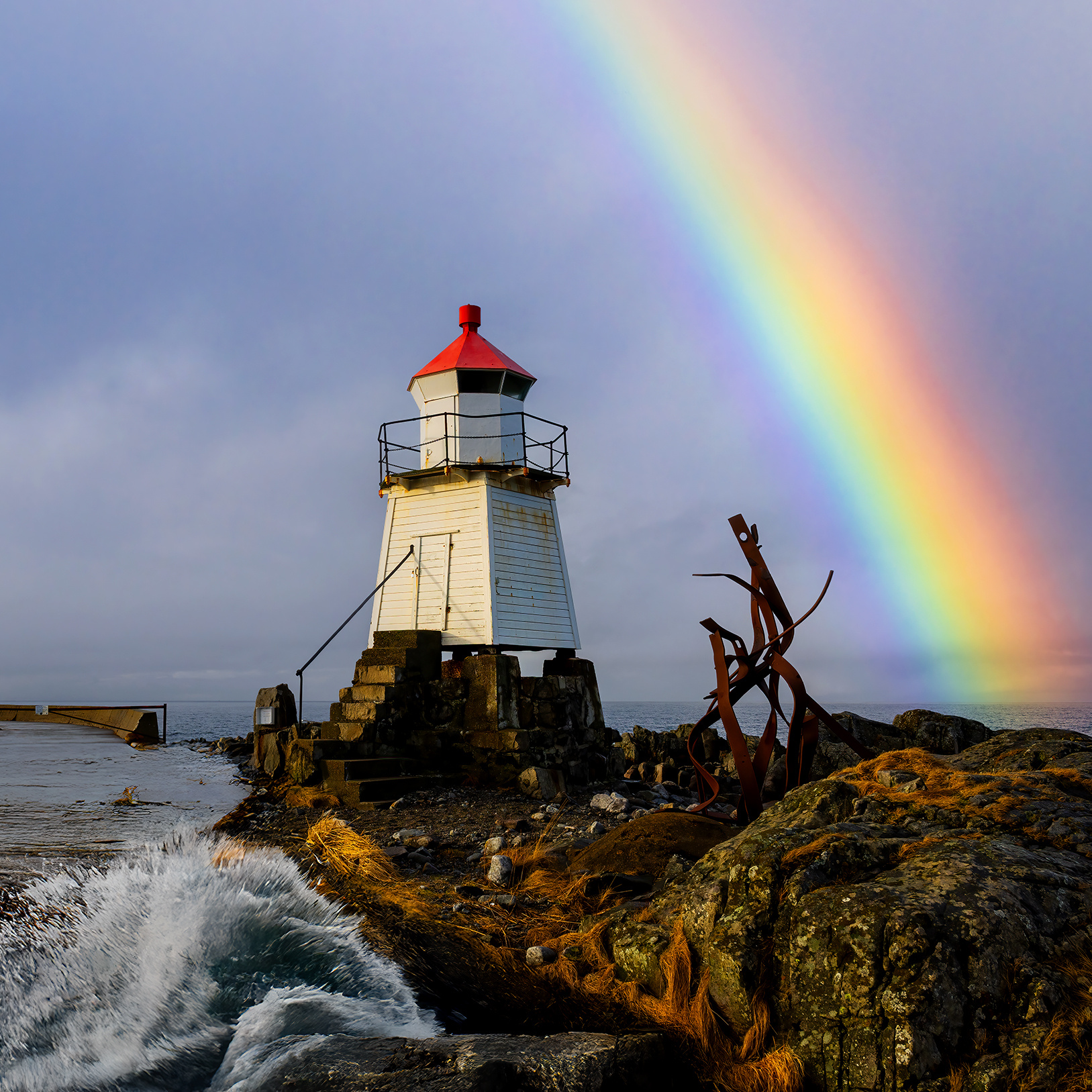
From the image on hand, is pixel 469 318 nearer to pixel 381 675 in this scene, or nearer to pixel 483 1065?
pixel 381 675

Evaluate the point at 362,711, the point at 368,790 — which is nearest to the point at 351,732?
the point at 362,711

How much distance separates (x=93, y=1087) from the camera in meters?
3.86

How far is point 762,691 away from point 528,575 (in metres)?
10.1

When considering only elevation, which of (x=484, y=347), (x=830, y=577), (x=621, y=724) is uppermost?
(x=484, y=347)

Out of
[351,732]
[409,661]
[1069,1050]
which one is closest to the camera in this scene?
[1069,1050]

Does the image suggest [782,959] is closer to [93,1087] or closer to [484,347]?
Result: [93,1087]

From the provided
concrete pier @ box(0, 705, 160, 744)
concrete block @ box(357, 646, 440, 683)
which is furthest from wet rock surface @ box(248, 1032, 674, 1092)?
concrete pier @ box(0, 705, 160, 744)

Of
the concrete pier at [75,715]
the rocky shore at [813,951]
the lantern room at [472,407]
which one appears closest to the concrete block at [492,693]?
the lantern room at [472,407]

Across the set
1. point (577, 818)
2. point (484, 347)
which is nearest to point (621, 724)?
point (484, 347)

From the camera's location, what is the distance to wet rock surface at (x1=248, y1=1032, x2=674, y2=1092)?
3.41 meters

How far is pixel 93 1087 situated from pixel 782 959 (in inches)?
133

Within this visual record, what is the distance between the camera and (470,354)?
1861 centimetres

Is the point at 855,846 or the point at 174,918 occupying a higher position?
the point at 855,846

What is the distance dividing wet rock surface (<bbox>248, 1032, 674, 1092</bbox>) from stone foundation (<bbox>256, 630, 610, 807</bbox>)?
9965 mm
